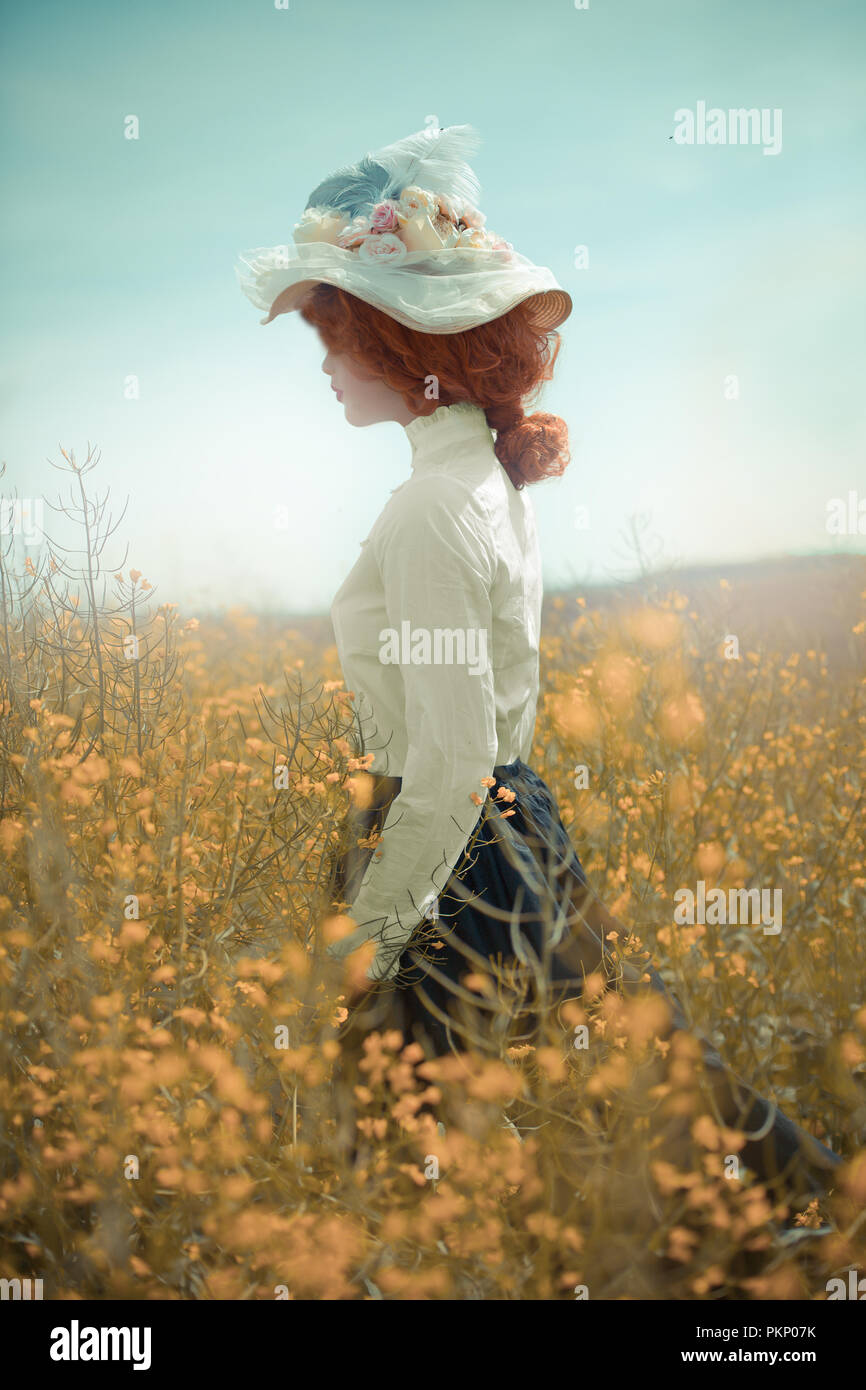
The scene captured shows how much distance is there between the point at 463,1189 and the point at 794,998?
4.52ft

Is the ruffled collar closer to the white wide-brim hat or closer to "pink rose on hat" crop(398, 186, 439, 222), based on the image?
the white wide-brim hat

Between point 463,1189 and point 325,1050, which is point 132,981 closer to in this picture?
point 325,1050

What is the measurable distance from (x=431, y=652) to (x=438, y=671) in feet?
0.09

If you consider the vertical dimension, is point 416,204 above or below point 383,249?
above

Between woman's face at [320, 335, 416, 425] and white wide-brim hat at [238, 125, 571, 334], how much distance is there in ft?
A: 0.37

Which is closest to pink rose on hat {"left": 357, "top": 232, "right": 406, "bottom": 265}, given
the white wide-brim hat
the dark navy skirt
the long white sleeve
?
the white wide-brim hat

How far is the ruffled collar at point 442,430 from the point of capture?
1.44m

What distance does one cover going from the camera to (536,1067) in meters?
1.33

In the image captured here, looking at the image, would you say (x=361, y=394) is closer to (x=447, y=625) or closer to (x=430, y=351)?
(x=430, y=351)

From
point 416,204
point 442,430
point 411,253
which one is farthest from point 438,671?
point 416,204

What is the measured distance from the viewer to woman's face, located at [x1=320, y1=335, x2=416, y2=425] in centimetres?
147

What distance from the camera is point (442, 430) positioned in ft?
4.78
